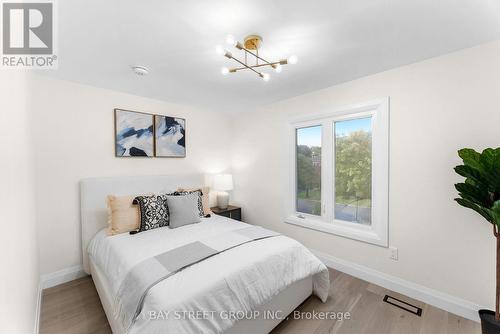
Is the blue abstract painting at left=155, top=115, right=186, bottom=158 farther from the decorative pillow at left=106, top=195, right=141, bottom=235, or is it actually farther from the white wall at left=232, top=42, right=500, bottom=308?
the white wall at left=232, top=42, right=500, bottom=308

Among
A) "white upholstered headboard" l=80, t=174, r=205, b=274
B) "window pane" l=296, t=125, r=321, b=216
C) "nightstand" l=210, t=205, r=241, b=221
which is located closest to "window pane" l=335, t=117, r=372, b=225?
"window pane" l=296, t=125, r=321, b=216

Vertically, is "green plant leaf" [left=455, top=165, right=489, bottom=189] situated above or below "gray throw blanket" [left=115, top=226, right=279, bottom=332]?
above

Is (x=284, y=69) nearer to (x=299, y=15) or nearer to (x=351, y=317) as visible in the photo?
(x=299, y=15)

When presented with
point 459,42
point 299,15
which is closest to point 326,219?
point 459,42

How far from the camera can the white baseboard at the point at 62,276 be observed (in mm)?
2250

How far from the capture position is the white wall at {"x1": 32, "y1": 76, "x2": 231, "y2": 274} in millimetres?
2250

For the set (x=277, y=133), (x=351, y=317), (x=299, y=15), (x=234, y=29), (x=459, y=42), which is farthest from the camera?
(x=277, y=133)

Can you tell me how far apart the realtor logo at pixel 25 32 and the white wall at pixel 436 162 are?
276cm

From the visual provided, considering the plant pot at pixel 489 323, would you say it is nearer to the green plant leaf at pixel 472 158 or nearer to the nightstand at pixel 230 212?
the green plant leaf at pixel 472 158

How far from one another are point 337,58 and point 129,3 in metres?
1.71

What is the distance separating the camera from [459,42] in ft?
5.59

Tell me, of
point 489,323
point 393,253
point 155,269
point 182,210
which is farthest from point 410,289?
point 182,210

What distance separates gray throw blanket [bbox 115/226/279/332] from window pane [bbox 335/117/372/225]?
1428 mm

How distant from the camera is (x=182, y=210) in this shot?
251 cm
